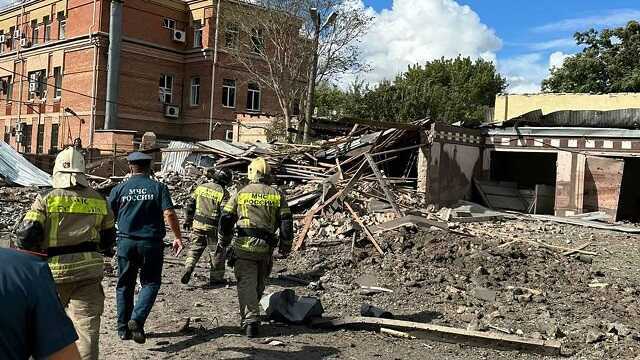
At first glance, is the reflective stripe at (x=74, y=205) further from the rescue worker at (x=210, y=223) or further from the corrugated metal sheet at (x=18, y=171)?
the corrugated metal sheet at (x=18, y=171)

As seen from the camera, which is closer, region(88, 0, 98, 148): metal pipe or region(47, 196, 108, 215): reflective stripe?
region(47, 196, 108, 215): reflective stripe

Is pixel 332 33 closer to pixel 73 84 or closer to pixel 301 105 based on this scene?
pixel 301 105

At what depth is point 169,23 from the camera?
38.9m

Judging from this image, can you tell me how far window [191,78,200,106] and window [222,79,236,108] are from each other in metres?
1.73

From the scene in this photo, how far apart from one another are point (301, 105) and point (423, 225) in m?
22.3

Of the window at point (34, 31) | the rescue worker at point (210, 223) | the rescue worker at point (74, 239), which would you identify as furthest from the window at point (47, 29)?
the rescue worker at point (74, 239)

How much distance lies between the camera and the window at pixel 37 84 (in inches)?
1566

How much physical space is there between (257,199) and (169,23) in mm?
34701

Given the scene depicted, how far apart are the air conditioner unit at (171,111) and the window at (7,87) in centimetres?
1377

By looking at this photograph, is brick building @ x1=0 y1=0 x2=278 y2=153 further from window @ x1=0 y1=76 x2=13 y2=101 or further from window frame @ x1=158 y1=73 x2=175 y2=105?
window @ x1=0 y1=76 x2=13 y2=101

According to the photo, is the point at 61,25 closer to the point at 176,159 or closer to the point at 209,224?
the point at 176,159

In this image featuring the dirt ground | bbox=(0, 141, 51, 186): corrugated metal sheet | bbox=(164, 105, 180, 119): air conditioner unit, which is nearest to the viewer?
the dirt ground

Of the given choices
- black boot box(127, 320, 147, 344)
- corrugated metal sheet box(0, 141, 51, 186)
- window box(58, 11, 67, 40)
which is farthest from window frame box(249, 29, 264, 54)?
black boot box(127, 320, 147, 344)

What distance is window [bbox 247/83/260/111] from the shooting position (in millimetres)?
40094
